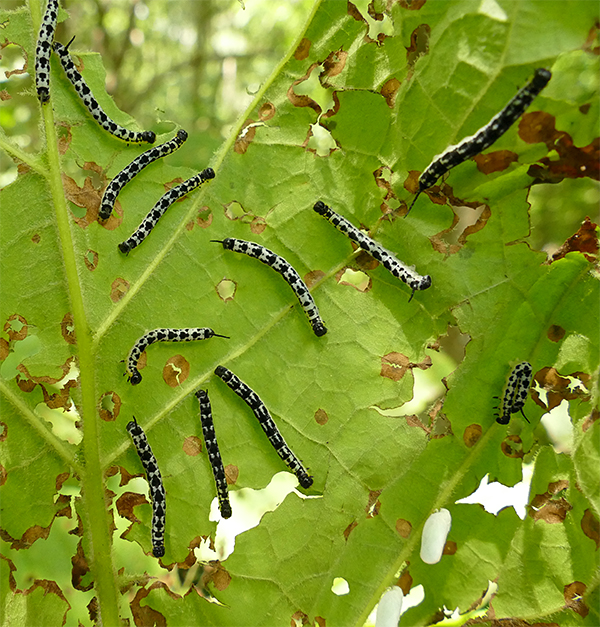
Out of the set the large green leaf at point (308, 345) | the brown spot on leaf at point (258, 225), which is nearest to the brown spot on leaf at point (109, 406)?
the large green leaf at point (308, 345)

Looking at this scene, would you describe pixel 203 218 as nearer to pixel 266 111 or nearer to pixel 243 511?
pixel 266 111

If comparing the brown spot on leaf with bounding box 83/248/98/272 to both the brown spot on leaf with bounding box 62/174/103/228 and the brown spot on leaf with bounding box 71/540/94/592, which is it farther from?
the brown spot on leaf with bounding box 71/540/94/592

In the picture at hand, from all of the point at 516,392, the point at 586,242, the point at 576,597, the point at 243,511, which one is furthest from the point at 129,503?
the point at 586,242

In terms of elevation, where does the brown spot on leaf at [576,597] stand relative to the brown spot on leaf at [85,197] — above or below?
below

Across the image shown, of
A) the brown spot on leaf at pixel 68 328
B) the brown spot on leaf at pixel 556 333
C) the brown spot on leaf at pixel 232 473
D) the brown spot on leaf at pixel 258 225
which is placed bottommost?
the brown spot on leaf at pixel 232 473

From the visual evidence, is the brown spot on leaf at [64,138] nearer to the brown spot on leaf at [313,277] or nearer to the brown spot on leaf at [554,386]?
the brown spot on leaf at [313,277]

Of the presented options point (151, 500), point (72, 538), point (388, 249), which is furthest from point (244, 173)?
point (72, 538)
